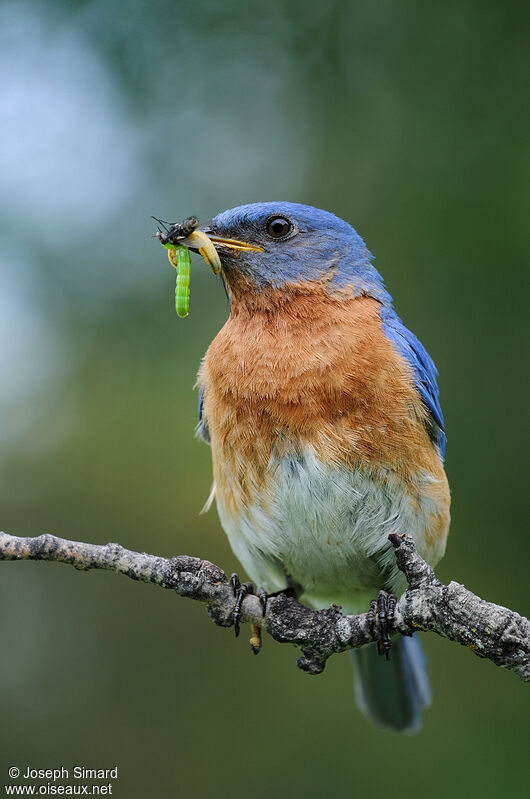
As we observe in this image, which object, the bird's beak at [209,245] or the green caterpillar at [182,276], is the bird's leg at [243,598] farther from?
the bird's beak at [209,245]

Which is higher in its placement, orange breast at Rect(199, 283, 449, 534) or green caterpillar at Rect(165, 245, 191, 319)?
green caterpillar at Rect(165, 245, 191, 319)

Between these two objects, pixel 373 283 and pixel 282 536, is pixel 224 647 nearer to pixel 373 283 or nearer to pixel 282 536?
pixel 282 536

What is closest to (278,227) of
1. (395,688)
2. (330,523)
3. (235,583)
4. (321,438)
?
(321,438)

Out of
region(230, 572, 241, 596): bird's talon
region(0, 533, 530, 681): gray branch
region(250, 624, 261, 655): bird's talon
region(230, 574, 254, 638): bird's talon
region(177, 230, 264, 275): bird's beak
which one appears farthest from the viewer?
region(177, 230, 264, 275): bird's beak

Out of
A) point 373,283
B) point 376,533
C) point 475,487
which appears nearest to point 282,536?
point 376,533

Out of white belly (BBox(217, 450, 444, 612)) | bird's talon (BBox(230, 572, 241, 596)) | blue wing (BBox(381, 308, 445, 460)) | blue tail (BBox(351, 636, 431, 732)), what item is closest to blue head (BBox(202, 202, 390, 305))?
blue wing (BBox(381, 308, 445, 460))

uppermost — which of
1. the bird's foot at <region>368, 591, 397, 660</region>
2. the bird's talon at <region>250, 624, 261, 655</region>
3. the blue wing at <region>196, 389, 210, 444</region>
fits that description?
the blue wing at <region>196, 389, 210, 444</region>

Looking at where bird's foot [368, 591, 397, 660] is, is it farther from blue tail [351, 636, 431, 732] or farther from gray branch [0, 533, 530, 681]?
blue tail [351, 636, 431, 732]
